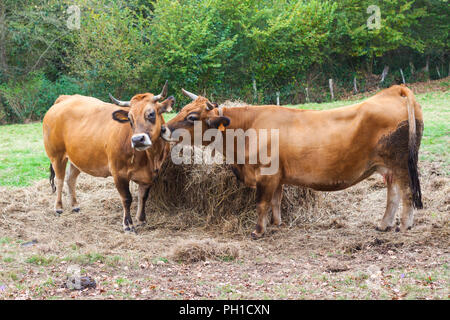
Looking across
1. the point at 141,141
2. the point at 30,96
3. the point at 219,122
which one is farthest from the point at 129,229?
the point at 30,96

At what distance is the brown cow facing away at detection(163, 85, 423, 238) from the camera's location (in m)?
6.82

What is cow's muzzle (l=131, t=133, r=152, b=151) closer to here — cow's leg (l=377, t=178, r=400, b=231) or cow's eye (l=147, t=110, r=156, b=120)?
cow's eye (l=147, t=110, r=156, b=120)

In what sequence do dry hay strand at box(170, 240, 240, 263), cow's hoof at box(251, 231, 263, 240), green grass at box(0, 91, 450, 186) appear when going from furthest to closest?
green grass at box(0, 91, 450, 186)
cow's hoof at box(251, 231, 263, 240)
dry hay strand at box(170, 240, 240, 263)

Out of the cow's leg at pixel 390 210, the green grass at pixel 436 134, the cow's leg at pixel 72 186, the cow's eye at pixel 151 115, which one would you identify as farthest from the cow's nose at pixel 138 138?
the green grass at pixel 436 134

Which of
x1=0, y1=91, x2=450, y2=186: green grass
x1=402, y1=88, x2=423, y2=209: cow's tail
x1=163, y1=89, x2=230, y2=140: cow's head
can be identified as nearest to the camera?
x1=402, y1=88, x2=423, y2=209: cow's tail

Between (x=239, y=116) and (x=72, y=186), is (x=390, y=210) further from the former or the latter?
(x=72, y=186)

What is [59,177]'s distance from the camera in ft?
30.1

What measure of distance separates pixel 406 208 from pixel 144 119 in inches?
150

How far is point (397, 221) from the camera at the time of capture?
24.9ft

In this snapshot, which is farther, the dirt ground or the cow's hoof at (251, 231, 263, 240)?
the cow's hoof at (251, 231, 263, 240)

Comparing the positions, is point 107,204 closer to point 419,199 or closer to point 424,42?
point 419,199

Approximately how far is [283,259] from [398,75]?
2720 cm

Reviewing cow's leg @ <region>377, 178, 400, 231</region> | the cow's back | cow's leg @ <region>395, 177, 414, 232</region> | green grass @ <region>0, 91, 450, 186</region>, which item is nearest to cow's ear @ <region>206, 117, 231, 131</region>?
the cow's back

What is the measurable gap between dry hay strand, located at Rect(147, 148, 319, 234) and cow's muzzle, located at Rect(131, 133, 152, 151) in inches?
50.5
